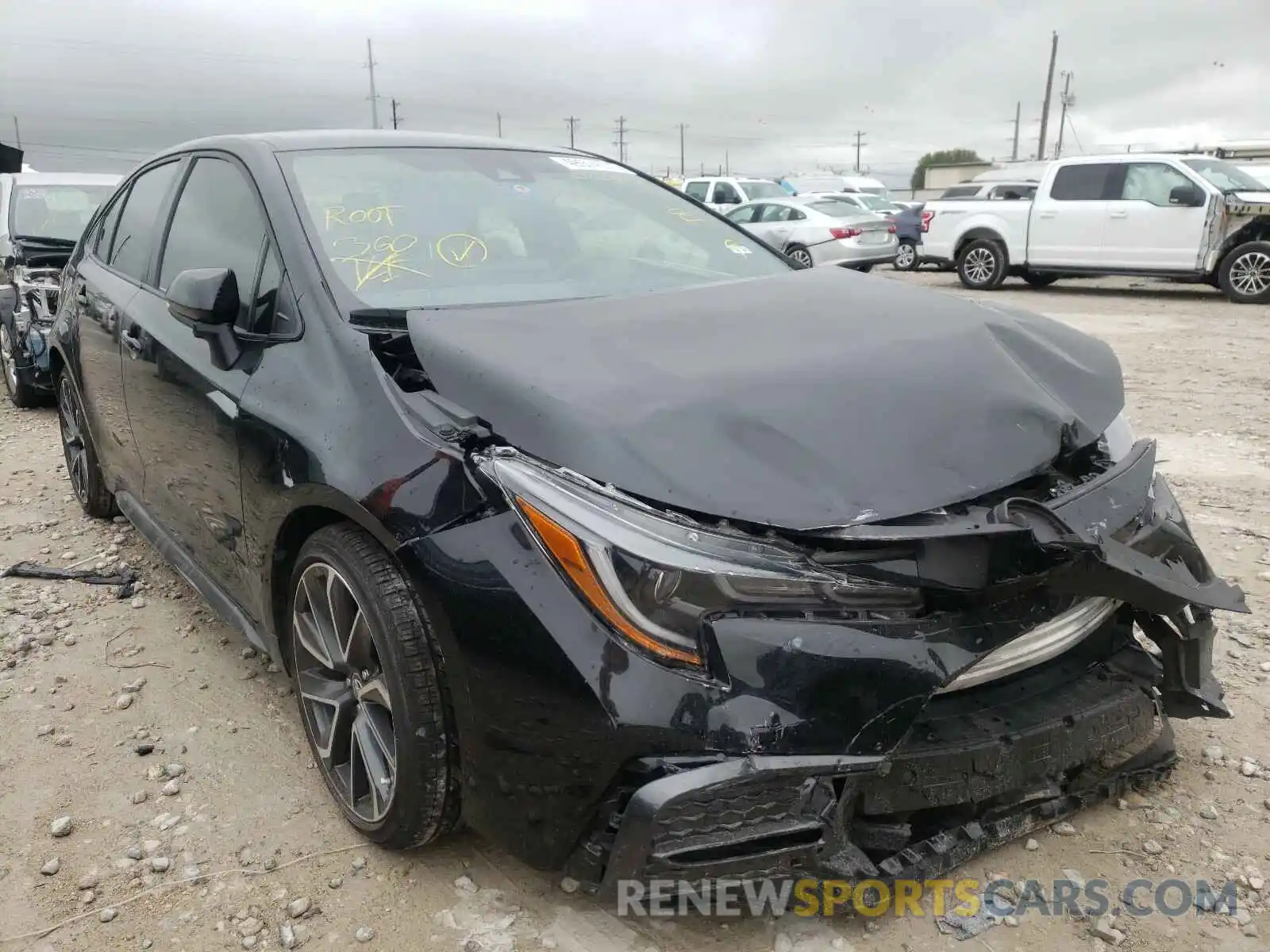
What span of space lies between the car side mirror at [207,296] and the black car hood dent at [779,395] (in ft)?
1.88

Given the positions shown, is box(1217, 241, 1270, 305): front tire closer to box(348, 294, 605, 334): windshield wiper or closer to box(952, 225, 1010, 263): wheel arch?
box(952, 225, 1010, 263): wheel arch

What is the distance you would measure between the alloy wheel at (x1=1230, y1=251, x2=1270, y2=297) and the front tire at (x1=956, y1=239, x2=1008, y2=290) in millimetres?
2934

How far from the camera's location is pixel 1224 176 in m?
12.2

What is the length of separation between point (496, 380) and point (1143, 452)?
1.41 m

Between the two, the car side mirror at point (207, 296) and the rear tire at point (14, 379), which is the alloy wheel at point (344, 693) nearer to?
the car side mirror at point (207, 296)

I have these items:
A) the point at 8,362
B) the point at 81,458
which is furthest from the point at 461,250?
the point at 8,362

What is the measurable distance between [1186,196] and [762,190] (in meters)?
9.47

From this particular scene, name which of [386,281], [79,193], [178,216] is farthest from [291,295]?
[79,193]

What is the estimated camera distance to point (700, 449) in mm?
1801

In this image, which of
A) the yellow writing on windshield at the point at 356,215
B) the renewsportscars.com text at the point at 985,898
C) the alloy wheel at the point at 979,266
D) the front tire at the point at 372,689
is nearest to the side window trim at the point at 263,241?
the yellow writing on windshield at the point at 356,215

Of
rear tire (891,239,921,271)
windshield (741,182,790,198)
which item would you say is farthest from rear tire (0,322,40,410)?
windshield (741,182,790,198)

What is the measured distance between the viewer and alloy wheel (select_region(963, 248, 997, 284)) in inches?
561

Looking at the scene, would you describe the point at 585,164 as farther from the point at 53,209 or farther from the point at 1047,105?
the point at 1047,105

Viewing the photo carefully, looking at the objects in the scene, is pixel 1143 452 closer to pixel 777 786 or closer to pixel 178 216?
pixel 777 786
